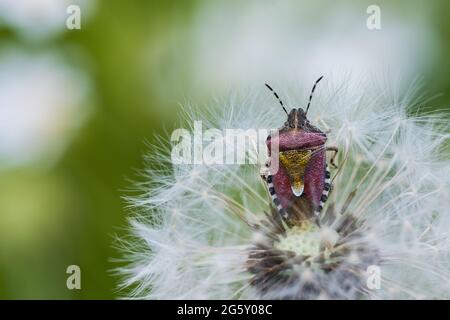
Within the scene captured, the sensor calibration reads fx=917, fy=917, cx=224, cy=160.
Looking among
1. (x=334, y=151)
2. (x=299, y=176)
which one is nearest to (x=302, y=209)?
(x=299, y=176)

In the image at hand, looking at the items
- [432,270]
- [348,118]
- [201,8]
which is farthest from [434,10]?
[432,270]

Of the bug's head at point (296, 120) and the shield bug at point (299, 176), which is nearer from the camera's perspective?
the shield bug at point (299, 176)

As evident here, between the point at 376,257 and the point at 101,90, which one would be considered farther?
the point at 101,90

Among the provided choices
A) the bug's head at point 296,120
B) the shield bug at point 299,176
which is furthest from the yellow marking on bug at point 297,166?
the bug's head at point 296,120

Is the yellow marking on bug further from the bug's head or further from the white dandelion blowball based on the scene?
the bug's head

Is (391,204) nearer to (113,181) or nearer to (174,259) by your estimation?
(174,259)

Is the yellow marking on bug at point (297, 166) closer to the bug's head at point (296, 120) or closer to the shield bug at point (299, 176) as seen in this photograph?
the shield bug at point (299, 176)

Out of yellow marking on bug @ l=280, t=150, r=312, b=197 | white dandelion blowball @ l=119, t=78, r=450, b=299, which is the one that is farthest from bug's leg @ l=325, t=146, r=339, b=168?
yellow marking on bug @ l=280, t=150, r=312, b=197
